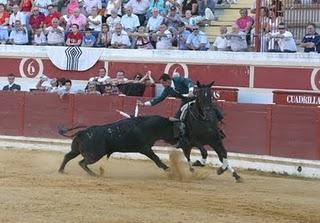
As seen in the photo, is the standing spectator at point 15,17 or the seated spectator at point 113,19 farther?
the standing spectator at point 15,17

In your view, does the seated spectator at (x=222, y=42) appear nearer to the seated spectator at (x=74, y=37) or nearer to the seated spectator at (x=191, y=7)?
the seated spectator at (x=191, y=7)

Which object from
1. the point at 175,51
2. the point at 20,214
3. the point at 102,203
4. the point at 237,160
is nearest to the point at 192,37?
the point at 175,51

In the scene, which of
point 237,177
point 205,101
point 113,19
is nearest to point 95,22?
point 113,19

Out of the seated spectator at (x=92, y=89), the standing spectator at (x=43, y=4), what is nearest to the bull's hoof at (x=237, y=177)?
the seated spectator at (x=92, y=89)

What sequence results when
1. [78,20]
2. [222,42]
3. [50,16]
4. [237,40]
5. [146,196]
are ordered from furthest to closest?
1. [50,16]
2. [78,20]
3. [222,42]
4. [237,40]
5. [146,196]

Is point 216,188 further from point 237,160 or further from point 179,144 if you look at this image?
point 237,160

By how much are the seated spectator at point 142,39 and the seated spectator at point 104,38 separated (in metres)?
0.61

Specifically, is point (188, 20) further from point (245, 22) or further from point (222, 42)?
point (245, 22)

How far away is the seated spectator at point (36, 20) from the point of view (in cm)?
1797

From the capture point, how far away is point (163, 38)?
1593cm

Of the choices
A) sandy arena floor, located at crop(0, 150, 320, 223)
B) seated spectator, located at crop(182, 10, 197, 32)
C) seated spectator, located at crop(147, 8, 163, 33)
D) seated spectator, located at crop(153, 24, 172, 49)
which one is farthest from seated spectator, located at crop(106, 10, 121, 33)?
sandy arena floor, located at crop(0, 150, 320, 223)

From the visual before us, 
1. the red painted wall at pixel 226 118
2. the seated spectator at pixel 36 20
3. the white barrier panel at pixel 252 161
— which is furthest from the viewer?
the seated spectator at pixel 36 20

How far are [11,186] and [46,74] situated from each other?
7.91 m

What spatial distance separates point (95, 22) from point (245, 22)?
11.3 ft
